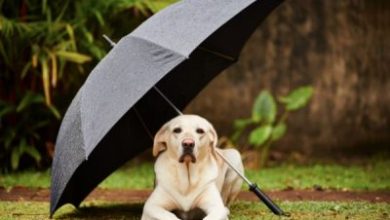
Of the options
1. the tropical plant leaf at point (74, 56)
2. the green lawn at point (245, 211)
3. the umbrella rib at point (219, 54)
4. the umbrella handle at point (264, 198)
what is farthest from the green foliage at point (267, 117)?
the umbrella handle at point (264, 198)

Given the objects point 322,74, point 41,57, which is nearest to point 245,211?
point 41,57

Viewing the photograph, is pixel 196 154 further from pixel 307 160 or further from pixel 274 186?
pixel 307 160

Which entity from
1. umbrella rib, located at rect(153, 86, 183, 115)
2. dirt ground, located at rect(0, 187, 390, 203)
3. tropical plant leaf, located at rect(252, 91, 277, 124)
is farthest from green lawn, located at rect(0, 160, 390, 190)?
umbrella rib, located at rect(153, 86, 183, 115)

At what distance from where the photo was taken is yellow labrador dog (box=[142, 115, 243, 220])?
5469 mm

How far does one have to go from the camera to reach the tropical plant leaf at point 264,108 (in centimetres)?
992

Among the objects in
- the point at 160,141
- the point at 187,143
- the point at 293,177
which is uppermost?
the point at 187,143

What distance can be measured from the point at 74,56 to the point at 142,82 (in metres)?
4.08

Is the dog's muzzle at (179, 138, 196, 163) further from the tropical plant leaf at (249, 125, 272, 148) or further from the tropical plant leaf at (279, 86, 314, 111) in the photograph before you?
the tropical plant leaf at (279, 86, 314, 111)

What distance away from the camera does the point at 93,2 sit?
9.56 metres

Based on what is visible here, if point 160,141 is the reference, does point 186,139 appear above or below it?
above

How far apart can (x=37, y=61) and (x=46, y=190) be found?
1.78 m

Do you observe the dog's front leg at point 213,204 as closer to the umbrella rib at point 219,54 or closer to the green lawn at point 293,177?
the umbrella rib at point 219,54

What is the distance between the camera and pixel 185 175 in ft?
18.4

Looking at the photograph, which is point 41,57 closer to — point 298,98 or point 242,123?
point 242,123
